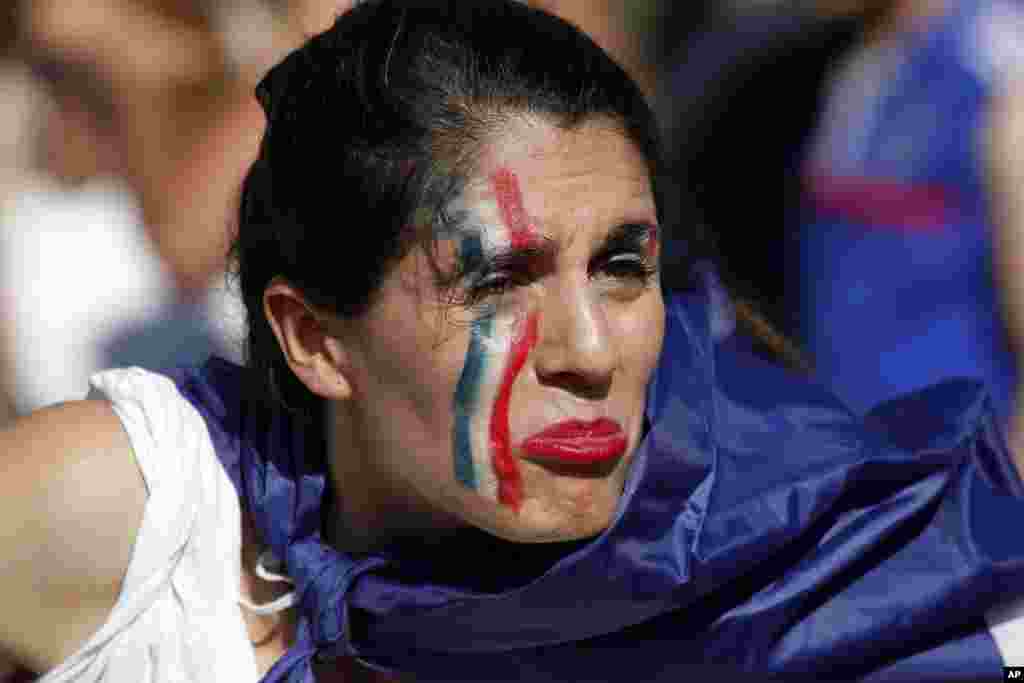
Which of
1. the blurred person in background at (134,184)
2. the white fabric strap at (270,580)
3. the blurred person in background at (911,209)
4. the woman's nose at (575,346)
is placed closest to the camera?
the woman's nose at (575,346)

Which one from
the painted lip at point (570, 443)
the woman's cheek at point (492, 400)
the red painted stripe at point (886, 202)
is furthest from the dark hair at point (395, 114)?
the red painted stripe at point (886, 202)

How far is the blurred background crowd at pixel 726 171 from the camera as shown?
2.46 meters

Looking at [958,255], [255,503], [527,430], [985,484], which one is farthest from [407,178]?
[958,255]

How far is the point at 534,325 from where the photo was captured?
5.22 feet

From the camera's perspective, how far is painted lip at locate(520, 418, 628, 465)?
159cm

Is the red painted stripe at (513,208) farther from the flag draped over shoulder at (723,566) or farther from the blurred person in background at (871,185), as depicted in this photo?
the blurred person in background at (871,185)

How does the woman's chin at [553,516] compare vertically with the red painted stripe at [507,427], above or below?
below

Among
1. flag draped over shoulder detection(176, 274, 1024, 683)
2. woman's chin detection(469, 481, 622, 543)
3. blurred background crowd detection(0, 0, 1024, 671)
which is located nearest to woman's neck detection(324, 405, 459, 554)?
flag draped over shoulder detection(176, 274, 1024, 683)

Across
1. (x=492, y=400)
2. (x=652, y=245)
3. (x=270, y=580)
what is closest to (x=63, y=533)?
(x=270, y=580)

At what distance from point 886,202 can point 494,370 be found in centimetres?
116

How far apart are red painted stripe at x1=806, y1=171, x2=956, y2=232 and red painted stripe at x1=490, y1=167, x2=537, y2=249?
3.63 feet

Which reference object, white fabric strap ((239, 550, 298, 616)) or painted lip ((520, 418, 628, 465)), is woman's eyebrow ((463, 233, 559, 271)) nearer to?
painted lip ((520, 418, 628, 465))

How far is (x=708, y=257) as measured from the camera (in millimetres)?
1957

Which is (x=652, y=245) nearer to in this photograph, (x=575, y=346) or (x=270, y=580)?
(x=575, y=346)
